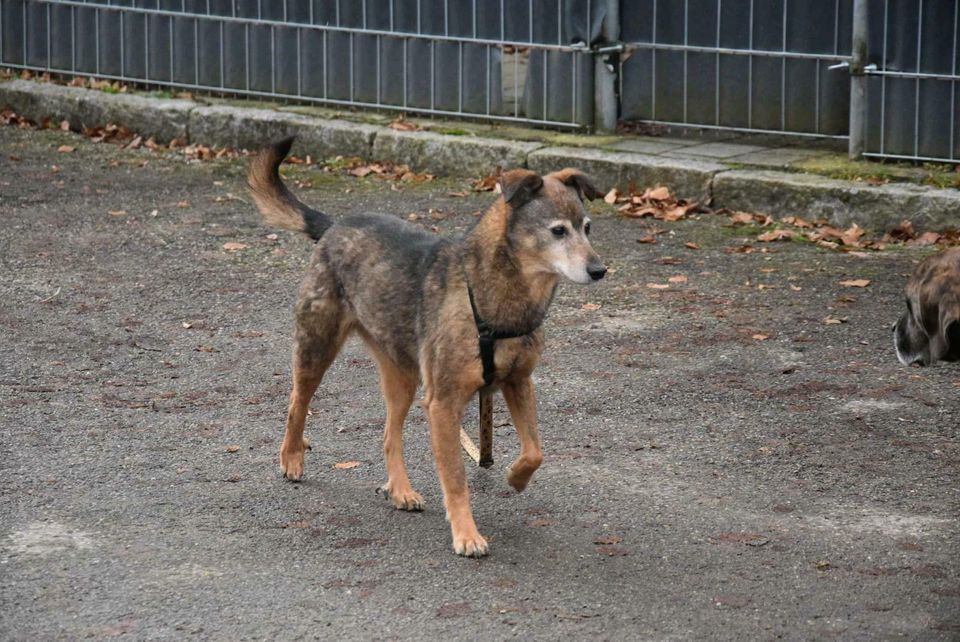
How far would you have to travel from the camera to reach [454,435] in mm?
5531

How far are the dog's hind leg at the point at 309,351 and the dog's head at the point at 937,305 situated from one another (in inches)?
87.0

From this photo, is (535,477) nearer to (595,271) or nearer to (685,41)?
(595,271)

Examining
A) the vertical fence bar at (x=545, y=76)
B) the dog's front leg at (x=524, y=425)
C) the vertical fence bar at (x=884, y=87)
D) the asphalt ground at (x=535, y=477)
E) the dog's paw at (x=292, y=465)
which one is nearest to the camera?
the asphalt ground at (x=535, y=477)

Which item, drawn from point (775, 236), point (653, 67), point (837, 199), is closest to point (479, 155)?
point (653, 67)

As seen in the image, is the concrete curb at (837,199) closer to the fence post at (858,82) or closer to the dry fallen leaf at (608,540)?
the fence post at (858,82)

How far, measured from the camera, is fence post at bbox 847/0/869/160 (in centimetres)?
1034

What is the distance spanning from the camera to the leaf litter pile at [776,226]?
9781 millimetres

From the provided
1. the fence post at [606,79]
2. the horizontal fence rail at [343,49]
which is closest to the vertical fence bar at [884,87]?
the fence post at [606,79]

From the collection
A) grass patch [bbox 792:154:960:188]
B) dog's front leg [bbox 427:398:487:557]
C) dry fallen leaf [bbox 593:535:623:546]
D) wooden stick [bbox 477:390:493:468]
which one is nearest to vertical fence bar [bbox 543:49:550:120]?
grass patch [bbox 792:154:960:188]

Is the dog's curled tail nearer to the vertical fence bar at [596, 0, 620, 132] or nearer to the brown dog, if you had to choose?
the brown dog

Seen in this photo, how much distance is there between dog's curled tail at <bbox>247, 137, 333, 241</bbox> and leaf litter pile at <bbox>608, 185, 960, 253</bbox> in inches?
159

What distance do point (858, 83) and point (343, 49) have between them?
4.41 m

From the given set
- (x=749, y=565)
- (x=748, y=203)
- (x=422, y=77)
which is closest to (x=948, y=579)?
(x=749, y=565)

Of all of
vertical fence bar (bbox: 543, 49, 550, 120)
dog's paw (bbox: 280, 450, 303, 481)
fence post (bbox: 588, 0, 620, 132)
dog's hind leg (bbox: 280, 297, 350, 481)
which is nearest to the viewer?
dog's hind leg (bbox: 280, 297, 350, 481)
